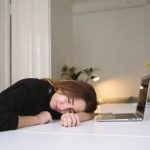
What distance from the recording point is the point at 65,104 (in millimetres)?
1217

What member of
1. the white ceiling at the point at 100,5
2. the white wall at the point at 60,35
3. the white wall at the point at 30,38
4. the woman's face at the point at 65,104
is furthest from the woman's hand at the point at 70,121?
the white ceiling at the point at 100,5

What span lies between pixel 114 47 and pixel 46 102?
342 cm

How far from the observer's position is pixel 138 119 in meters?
1.16

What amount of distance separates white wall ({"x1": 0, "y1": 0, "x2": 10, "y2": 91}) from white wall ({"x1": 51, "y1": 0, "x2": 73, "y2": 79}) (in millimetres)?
682

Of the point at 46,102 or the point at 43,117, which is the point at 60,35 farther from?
the point at 43,117

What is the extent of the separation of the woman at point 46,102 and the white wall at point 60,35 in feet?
7.85

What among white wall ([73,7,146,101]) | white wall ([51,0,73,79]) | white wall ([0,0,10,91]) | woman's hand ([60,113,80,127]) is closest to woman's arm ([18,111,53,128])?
woman's hand ([60,113,80,127])

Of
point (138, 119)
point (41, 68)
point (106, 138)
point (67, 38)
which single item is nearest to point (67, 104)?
point (138, 119)

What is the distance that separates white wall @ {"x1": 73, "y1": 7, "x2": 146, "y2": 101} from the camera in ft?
14.6

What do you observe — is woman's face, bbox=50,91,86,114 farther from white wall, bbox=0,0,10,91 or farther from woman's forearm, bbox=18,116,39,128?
white wall, bbox=0,0,10,91

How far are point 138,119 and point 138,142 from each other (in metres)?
0.48

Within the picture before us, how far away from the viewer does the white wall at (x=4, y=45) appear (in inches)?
121

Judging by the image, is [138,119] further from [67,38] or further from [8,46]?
[67,38]

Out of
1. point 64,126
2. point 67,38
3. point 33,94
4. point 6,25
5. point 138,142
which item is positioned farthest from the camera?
point 67,38
